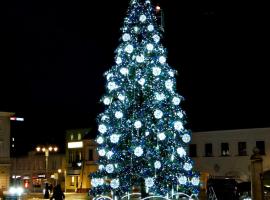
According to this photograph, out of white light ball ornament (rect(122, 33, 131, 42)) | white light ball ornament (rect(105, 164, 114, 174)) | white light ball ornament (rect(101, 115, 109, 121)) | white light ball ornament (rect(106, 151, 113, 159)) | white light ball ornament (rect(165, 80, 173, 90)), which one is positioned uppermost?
white light ball ornament (rect(122, 33, 131, 42))

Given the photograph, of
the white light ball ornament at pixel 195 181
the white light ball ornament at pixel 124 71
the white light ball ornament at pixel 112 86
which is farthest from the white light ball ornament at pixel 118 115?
the white light ball ornament at pixel 195 181

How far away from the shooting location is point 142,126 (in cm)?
2288

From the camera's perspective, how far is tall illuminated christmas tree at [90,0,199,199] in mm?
22594

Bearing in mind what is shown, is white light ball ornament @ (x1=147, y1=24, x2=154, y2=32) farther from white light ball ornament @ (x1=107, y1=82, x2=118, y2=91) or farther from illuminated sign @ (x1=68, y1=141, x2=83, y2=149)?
illuminated sign @ (x1=68, y1=141, x2=83, y2=149)

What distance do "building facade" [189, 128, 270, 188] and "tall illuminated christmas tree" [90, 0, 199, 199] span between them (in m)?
26.2

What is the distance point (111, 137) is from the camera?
75.4 ft

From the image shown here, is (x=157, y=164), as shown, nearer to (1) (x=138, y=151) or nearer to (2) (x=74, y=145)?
(1) (x=138, y=151)

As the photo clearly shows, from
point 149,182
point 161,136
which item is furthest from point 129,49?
point 149,182

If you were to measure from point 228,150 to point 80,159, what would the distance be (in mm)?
23889

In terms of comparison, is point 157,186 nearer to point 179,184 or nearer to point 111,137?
point 179,184

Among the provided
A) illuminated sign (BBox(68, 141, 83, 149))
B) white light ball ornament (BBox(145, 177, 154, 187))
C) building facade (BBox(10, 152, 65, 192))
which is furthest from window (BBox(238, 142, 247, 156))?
building facade (BBox(10, 152, 65, 192))

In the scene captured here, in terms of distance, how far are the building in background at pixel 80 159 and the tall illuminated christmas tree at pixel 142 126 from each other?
41567 millimetres

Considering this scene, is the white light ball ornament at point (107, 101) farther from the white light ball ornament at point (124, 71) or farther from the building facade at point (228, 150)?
the building facade at point (228, 150)

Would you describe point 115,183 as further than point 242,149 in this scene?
No
